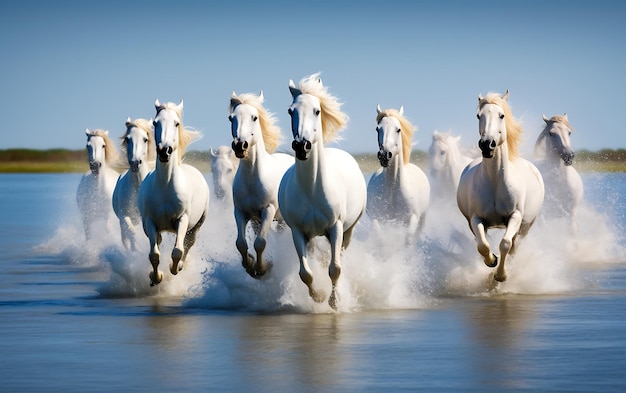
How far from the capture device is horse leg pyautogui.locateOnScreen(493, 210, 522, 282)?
1351cm

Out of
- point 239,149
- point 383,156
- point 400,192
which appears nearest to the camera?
point 239,149

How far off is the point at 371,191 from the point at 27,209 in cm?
2466

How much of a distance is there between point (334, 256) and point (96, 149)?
7.65 meters

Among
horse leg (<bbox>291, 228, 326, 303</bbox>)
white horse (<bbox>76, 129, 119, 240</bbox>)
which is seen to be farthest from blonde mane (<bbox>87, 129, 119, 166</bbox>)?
horse leg (<bbox>291, 228, 326, 303</bbox>)

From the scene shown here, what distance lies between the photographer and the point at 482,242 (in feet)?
44.4

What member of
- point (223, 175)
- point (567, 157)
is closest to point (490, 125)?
point (567, 157)

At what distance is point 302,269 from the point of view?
11.9 meters

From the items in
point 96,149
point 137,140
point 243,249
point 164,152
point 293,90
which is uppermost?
point 96,149

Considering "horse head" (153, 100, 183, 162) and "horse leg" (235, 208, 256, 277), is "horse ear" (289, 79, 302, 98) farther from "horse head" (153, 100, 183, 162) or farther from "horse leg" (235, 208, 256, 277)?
"horse leg" (235, 208, 256, 277)

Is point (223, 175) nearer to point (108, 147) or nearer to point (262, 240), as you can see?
point (108, 147)

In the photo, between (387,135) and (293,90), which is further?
(387,135)

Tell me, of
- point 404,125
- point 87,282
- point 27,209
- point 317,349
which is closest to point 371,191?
point 404,125

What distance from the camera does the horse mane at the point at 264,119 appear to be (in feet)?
43.2

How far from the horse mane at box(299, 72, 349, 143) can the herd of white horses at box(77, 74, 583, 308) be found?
12 mm
